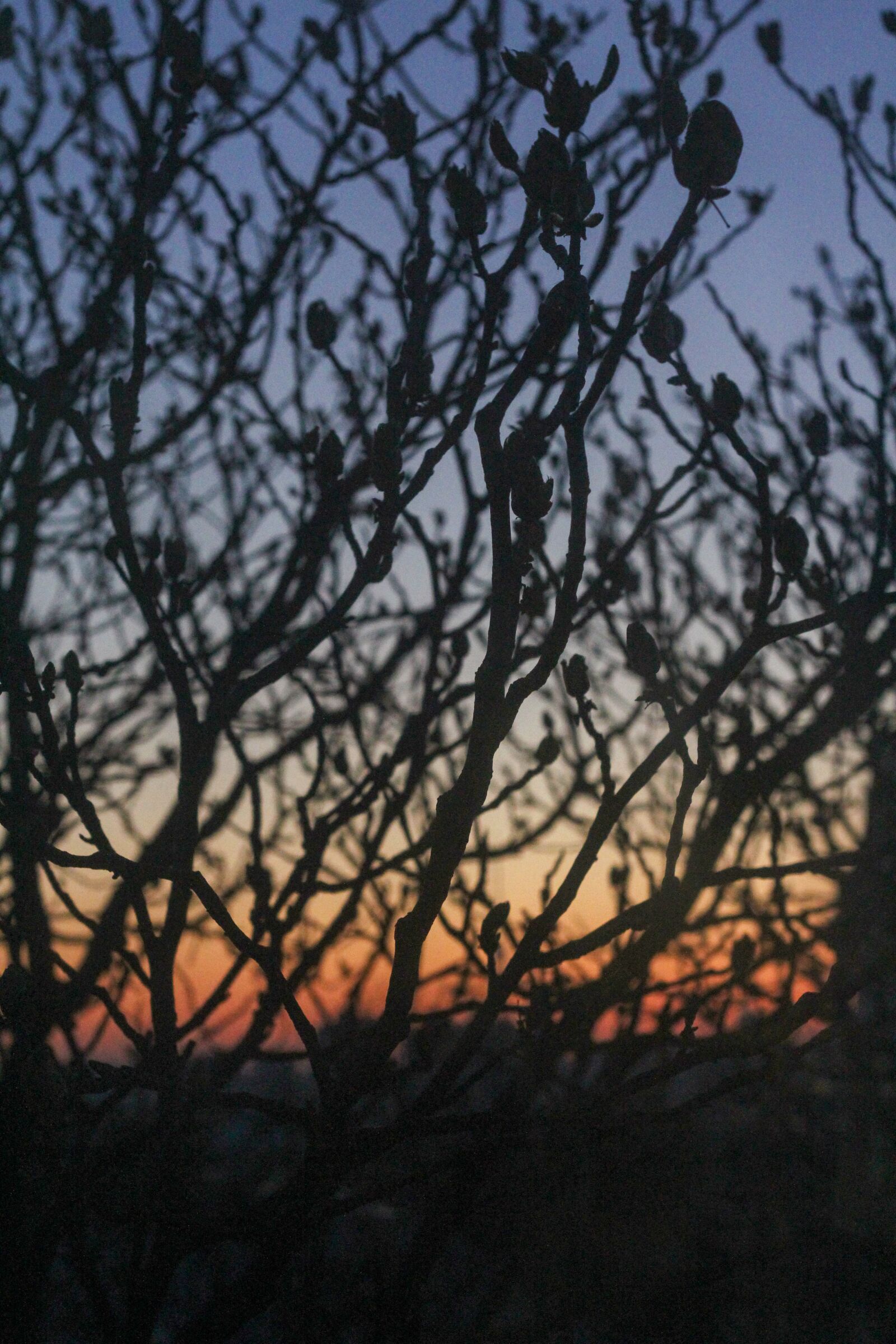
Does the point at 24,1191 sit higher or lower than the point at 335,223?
lower

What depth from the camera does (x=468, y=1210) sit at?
2.28 metres

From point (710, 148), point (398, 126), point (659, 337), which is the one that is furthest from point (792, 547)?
point (398, 126)

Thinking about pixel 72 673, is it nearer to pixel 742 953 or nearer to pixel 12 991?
pixel 12 991

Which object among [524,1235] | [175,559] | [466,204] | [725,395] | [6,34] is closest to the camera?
[466,204]

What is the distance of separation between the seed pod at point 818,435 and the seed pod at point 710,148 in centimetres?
114

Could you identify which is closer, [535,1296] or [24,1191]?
[24,1191]

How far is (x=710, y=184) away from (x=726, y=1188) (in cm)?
487

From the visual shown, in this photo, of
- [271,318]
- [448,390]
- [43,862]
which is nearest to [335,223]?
[448,390]

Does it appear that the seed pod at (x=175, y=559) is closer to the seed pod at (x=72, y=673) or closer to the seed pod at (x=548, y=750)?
the seed pod at (x=72, y=673)

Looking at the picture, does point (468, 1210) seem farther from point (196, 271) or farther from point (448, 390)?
point (196, 271)

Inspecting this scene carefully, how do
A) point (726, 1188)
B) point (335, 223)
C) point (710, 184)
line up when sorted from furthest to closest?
point (726, 1188), point (335, 223), point (710, 184)

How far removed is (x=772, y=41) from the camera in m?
4.04

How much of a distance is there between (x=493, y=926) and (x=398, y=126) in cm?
192

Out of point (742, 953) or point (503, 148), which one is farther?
point (742, 953)
